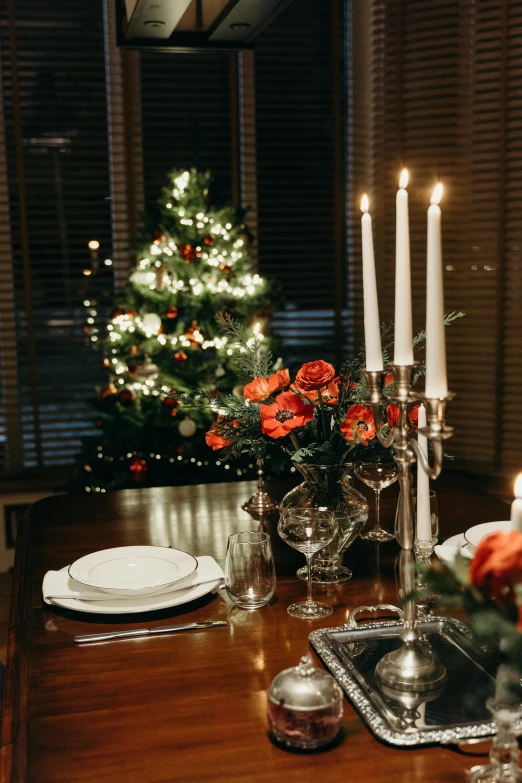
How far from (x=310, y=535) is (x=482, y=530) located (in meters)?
0.40

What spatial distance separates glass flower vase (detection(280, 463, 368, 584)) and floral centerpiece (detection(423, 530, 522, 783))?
661 millimetres

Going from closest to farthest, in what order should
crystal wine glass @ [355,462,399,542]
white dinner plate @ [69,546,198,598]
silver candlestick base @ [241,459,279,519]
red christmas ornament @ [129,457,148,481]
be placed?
white dinner plate @ [69,546,198,598]
crystal wine glass @ [355,462,399,542]
silver candlestick base @ [241,459,279,519]
red christmas ornament @ [129,457,148,481]

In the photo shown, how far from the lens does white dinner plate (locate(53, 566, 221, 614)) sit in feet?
4.49

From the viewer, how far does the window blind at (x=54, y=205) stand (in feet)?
11.8

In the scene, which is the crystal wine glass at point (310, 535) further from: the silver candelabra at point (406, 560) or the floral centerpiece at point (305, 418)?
the silver candelabra at point (406, 560)

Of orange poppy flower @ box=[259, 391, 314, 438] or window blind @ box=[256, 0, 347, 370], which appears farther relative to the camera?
window blind @ box=[256, 0, 347, 370]

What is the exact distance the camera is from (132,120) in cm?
370

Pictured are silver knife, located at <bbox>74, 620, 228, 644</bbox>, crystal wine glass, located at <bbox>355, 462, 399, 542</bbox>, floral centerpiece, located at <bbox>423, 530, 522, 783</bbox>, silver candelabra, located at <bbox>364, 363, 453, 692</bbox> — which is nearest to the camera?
floral centerpiece, located at <bbox>423, 530, 522, 783</bbox>

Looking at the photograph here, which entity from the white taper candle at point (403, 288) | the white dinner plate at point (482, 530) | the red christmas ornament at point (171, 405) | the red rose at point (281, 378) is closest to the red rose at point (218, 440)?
the red rose at point (281, 378)

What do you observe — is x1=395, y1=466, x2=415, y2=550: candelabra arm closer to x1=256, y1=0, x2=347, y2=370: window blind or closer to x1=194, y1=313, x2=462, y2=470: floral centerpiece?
x1=194, y1=313, x2=462, y2=470: floral centerpiece

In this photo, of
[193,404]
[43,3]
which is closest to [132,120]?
[43,3]

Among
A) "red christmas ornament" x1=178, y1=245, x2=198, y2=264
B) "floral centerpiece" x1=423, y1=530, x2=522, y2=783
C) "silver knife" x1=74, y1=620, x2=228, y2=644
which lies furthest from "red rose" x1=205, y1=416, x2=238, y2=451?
"red christmas ornament" x1=178, y1=245, x2=198, y2=264

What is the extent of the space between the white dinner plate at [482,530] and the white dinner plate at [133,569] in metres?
0.48

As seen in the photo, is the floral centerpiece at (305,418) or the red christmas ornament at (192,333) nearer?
the floral centerpiece at (305,418)
